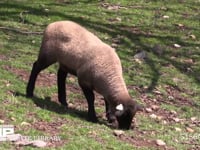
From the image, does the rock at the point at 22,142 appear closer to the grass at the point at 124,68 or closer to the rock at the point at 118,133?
the grass at the point at 124,68

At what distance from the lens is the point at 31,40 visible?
12148 millimetres

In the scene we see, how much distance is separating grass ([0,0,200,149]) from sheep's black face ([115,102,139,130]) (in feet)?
0.43

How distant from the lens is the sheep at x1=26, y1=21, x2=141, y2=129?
806 cm

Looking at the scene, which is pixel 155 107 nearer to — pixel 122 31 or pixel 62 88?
pixel 62 88

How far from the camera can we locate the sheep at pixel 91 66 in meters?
8.06

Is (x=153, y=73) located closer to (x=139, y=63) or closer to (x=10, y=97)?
(x=139, y=63)

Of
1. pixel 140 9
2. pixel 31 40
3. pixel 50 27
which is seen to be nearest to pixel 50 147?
pixel 50 27

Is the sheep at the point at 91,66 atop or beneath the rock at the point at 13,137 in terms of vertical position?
atop

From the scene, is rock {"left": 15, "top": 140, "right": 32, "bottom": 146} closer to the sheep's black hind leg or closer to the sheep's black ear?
the sheep's black ear

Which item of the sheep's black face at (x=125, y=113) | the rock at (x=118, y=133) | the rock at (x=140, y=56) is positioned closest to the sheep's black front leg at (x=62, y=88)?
the sheep's black face at (x=125, y=113)

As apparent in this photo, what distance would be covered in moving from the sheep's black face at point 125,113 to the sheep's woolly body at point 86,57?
0.20 m

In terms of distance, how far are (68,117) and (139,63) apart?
4109mm

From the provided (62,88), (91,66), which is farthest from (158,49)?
(91,66)

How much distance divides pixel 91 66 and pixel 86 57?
0.57 ft
